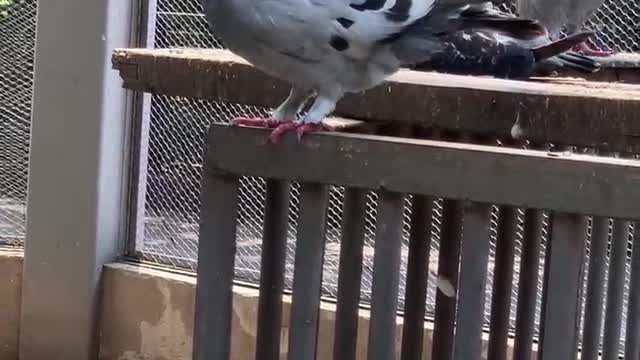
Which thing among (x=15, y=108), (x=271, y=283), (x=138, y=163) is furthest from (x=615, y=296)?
(x=15, y=108)

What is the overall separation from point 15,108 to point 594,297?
2651mm

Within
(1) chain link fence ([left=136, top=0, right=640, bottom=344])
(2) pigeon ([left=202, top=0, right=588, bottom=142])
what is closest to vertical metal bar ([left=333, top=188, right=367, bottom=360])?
(2) pigeon ([left=202, top=0, right=588, bottom=142])

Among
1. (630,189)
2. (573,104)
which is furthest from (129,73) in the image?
(630,189)

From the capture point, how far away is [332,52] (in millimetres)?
1946

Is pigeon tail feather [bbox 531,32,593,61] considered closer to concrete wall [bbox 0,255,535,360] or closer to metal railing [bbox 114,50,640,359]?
metal railing [bbox 114,50,640,359]

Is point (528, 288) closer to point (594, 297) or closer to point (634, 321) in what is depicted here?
point (594, 297)

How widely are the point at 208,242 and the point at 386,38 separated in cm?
51

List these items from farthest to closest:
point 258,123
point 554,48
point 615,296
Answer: point 615,296 → point 554,48 → point 258,123

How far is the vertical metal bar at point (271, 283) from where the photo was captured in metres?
2.09

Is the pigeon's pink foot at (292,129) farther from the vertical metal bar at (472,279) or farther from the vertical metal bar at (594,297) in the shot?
the vertical metal bar at (594,297)

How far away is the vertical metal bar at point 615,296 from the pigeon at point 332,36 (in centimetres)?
82

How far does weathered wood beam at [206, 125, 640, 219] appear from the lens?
5.33ft

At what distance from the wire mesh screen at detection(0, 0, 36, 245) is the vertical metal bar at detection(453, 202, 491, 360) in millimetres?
2922

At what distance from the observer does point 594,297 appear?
2635mm
